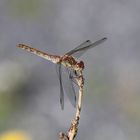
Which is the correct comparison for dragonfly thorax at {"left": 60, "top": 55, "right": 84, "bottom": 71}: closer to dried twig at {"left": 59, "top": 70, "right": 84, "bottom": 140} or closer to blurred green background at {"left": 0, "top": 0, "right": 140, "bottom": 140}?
dried twig at {"left": 59, "top": 70, "right": 84, "bottom": 140}

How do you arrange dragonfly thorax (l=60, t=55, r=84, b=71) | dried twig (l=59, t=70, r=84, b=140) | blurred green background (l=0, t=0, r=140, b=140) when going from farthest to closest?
Result: 1. blurred green background (l=0, t=0, r=140, b=140)
2. dragonfly thorax (l=60, t=55, r=84, b=71)
3. dried twig (l=59, t=70, r=84, b=140)

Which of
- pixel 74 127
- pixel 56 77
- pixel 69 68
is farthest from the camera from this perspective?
pixel 56 77

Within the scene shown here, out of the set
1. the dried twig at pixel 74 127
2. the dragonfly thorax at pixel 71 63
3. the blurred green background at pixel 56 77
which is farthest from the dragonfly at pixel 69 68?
the blurred green background at pixel 56 77

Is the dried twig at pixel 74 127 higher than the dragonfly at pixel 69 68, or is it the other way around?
the dragonfly at pixel 69 68

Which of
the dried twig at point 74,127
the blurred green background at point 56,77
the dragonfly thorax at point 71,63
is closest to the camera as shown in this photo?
the dried twig at point 74,127

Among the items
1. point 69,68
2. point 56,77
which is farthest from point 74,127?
point 56,77

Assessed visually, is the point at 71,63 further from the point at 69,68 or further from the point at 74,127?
the point at 74,127

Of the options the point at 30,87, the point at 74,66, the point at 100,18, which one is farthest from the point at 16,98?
the point at 74,66

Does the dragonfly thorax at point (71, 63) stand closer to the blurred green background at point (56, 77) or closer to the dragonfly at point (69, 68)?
the dragonfly at point (69, 68)

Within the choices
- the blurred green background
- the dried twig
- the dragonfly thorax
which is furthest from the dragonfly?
the blurred green background
